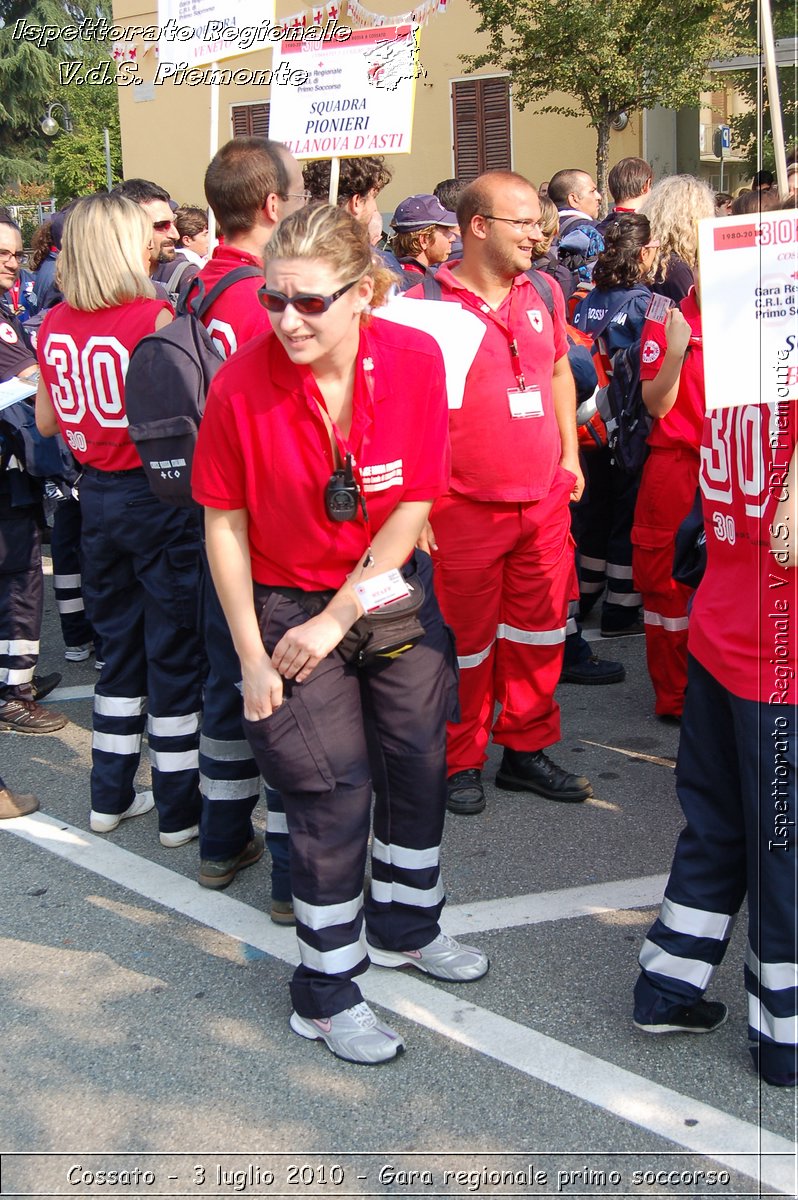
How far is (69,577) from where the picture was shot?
268 inches

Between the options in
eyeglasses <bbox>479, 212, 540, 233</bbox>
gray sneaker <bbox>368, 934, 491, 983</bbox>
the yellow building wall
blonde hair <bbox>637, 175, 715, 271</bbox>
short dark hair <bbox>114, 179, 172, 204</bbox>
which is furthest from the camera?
the yellow building wall

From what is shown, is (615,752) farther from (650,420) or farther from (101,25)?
(101,25)

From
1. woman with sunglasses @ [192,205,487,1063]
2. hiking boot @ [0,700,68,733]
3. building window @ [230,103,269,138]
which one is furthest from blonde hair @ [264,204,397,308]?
building window @ [230,103,269,138]

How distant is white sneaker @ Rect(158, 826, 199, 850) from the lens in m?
4.41

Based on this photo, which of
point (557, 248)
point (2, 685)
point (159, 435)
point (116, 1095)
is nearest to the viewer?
point (116, 1095)

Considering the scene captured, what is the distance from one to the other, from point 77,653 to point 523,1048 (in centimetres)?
428

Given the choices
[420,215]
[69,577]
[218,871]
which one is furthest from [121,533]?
[420,215]

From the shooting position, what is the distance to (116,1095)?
3.00m

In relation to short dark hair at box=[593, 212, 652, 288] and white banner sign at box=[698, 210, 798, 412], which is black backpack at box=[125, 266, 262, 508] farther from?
short dark hair at box=[593, 212, 652, 288]

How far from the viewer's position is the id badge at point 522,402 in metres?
4.43

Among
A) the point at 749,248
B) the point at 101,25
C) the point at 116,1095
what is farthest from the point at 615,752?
the point at 101,25

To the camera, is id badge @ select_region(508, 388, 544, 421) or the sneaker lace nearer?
the sneaker lace

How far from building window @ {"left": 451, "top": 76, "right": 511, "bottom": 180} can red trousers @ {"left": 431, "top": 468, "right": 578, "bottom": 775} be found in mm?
Answer: 19555

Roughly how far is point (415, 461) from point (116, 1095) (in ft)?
5.47
